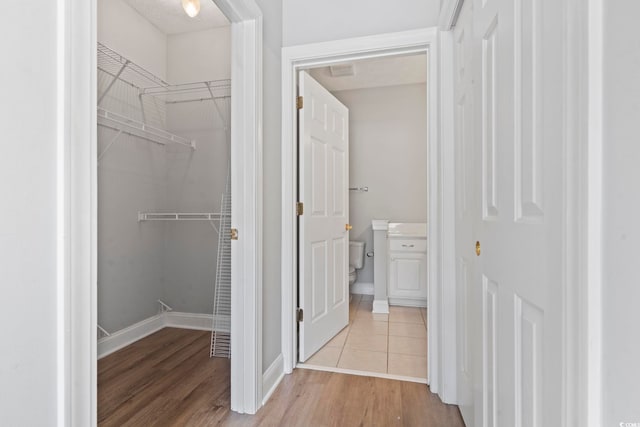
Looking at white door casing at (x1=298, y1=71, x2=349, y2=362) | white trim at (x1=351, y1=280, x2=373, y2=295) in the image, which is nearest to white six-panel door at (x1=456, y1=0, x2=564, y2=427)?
white door casing at (x1=298, y1=71, x2=349, y2=362)

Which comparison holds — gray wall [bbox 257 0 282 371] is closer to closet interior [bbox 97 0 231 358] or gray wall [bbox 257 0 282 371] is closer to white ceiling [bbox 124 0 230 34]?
closet interior [bbox 97 0 231 358]

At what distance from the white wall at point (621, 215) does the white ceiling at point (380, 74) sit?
2961mm

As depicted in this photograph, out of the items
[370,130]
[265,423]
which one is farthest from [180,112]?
[265,423]

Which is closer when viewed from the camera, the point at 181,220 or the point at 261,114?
the point at 261,114

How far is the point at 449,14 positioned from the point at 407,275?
2467 millimetres

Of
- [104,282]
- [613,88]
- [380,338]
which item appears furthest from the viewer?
[380,338]

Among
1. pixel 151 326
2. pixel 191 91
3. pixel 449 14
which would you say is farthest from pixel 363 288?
pixel 449 14

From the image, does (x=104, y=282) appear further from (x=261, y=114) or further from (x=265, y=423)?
(x=261, y=114)

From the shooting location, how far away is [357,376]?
1961 mm

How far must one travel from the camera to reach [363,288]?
12.8 feet

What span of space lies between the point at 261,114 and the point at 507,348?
148 centimetres
